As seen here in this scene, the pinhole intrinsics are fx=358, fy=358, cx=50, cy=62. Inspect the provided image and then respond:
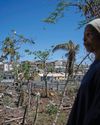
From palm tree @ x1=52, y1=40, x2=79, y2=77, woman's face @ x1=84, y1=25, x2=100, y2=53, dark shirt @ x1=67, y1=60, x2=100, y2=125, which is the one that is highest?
palm tree @ x1=52, y1=40, x2=79, y2=77

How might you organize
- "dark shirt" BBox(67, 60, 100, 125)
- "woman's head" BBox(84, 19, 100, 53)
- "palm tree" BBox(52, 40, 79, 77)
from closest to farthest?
"dark shirt" BBox(67, 60, 100, 125)
"woman's head" BBox(84, 19, 100, 53)
"palm tree" BBox(52, 40, 79, 77)

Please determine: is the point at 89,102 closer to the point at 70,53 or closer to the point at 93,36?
the point at 93,36

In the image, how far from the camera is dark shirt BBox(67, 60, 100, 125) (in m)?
2.04

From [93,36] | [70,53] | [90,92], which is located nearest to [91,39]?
[93,36]

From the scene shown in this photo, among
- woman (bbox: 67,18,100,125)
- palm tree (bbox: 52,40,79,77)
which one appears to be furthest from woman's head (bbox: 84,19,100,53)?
palm tree (bbox: 52,40,79,77)

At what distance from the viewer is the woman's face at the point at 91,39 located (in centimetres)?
227

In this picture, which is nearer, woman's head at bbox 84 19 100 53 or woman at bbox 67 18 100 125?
woman at bbox 67 18 100 125

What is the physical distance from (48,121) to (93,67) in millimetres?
11424

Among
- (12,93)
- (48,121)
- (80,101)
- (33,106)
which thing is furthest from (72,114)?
(12,93)

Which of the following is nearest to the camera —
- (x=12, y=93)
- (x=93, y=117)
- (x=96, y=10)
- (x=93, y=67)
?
(x=93, y=117)

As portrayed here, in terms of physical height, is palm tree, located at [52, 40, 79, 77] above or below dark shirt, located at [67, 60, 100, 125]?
above

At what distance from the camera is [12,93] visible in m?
21.2

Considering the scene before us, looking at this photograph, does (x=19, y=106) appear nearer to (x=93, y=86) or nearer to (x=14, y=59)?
(x=14, y=59)

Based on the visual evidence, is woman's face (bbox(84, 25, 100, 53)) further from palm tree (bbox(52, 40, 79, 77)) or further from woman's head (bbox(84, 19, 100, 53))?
palm tree (bbox(52, 40, 79, 77))
